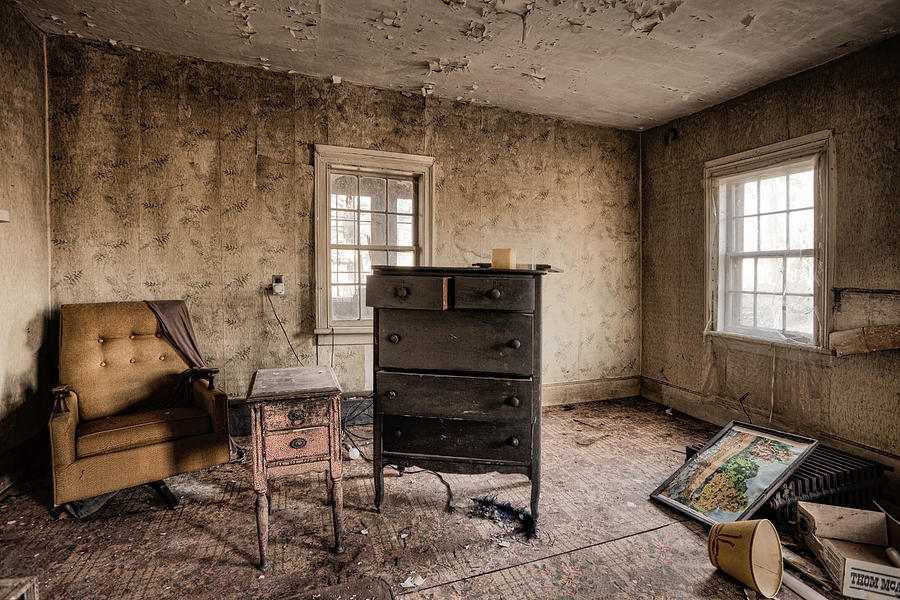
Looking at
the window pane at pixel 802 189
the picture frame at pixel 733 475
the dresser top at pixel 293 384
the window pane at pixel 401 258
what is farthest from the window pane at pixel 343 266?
the window pane at pixel 802 189

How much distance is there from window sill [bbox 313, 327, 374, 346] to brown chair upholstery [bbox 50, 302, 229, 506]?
1034 mm

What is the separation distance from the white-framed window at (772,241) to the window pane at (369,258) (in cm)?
302

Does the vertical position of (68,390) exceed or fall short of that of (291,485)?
it exceeds it

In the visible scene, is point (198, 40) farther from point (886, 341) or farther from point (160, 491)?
point (886, 341)

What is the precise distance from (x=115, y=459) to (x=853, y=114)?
201 inches

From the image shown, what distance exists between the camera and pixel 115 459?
233 centimetres

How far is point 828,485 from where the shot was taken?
2.45 metres

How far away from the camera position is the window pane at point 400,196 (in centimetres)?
402

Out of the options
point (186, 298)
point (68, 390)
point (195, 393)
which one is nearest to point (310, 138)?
point (186, 298)

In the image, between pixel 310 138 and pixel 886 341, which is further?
pixel 310 138

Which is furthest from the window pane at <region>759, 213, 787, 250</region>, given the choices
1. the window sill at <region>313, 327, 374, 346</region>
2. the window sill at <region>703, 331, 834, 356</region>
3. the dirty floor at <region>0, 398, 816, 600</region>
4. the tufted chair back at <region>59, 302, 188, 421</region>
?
the tufted chair back at <region>59, 302, 188, 421</region>

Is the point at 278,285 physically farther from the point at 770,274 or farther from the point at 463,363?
the point at 770,274

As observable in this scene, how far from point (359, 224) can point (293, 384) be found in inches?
83.0

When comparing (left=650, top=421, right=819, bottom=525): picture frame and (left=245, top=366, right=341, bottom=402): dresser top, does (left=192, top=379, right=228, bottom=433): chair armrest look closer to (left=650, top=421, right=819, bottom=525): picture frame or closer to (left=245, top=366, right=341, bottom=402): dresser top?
(left=245, top=366, right=341, bottom=402): dresser top
